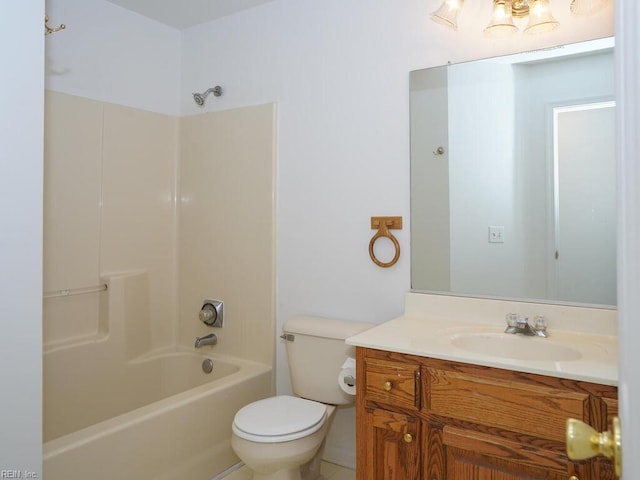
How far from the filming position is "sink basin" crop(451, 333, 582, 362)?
159 centimetres

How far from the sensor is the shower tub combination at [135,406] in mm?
1722

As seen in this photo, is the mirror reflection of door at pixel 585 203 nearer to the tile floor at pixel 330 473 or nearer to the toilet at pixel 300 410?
the toilet at pixel 300 410

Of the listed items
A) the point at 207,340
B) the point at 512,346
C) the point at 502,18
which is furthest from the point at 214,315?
the point at 502,18

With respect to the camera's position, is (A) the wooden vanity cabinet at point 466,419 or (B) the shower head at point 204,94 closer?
(A) the wooden vanity cabinet at point 466,419

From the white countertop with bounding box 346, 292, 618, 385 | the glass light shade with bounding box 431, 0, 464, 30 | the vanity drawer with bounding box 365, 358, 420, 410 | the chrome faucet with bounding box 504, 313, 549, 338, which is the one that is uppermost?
the glass light shade with bounding box 431, 0, 464, 30

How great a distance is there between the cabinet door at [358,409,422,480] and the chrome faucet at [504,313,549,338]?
20.8 inches

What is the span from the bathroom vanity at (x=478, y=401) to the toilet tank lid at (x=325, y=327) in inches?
13.3

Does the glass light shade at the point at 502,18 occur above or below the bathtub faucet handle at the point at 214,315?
above

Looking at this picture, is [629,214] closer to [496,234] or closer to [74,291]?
[496,234]

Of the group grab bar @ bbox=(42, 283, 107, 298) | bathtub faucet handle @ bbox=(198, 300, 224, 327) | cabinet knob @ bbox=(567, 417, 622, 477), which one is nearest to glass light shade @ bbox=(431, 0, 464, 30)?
cabinet knob @ bbox=(567, 417, 622, 477)

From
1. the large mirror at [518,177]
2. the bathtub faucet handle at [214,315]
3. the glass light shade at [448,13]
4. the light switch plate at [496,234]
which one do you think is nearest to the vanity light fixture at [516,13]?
the glass light shade at [448,13]

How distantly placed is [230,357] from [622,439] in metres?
2.33

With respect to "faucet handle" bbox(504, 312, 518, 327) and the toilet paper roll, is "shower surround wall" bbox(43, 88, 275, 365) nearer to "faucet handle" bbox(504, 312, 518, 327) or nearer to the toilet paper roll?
the toilet paper roll

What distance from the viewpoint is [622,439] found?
55 cm
